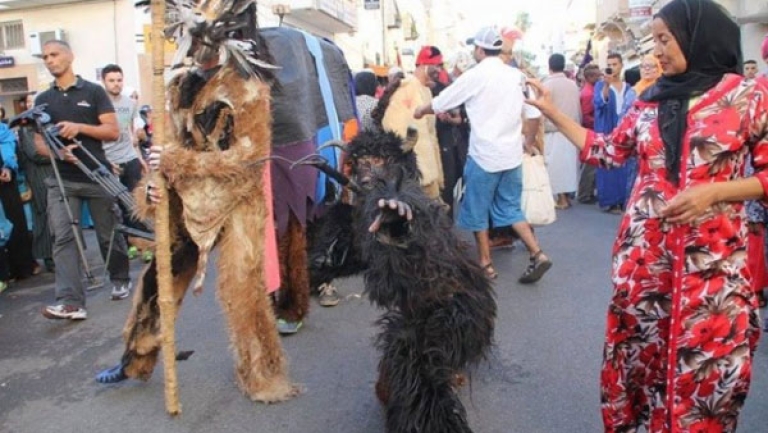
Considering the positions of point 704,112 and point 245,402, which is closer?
point 704,112

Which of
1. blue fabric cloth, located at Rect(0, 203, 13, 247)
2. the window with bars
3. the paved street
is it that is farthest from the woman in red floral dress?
the window with bars

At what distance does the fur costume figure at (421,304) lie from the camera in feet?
9.44

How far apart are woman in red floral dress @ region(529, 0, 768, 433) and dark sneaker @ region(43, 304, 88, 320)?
4.39 metres

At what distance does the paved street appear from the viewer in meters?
3.59

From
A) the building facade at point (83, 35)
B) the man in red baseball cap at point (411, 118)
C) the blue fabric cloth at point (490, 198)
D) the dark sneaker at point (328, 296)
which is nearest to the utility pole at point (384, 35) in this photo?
the building facade at point (83, 35)

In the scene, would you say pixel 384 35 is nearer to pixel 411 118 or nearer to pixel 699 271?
pixel 411 118

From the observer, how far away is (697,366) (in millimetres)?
2357

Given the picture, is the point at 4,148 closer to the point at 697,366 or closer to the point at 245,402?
the point at 245,402

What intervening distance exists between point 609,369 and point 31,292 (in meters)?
5.85

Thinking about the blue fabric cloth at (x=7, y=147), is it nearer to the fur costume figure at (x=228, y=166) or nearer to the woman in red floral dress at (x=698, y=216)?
the fur costume figure at (x=228, y=166)

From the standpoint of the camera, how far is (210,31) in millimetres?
3340

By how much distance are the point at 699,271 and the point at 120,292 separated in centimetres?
510

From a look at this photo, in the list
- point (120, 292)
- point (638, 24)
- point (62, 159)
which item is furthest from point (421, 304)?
point (638, 24)

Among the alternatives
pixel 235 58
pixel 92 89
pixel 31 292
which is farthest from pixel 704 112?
pixel 31 292
